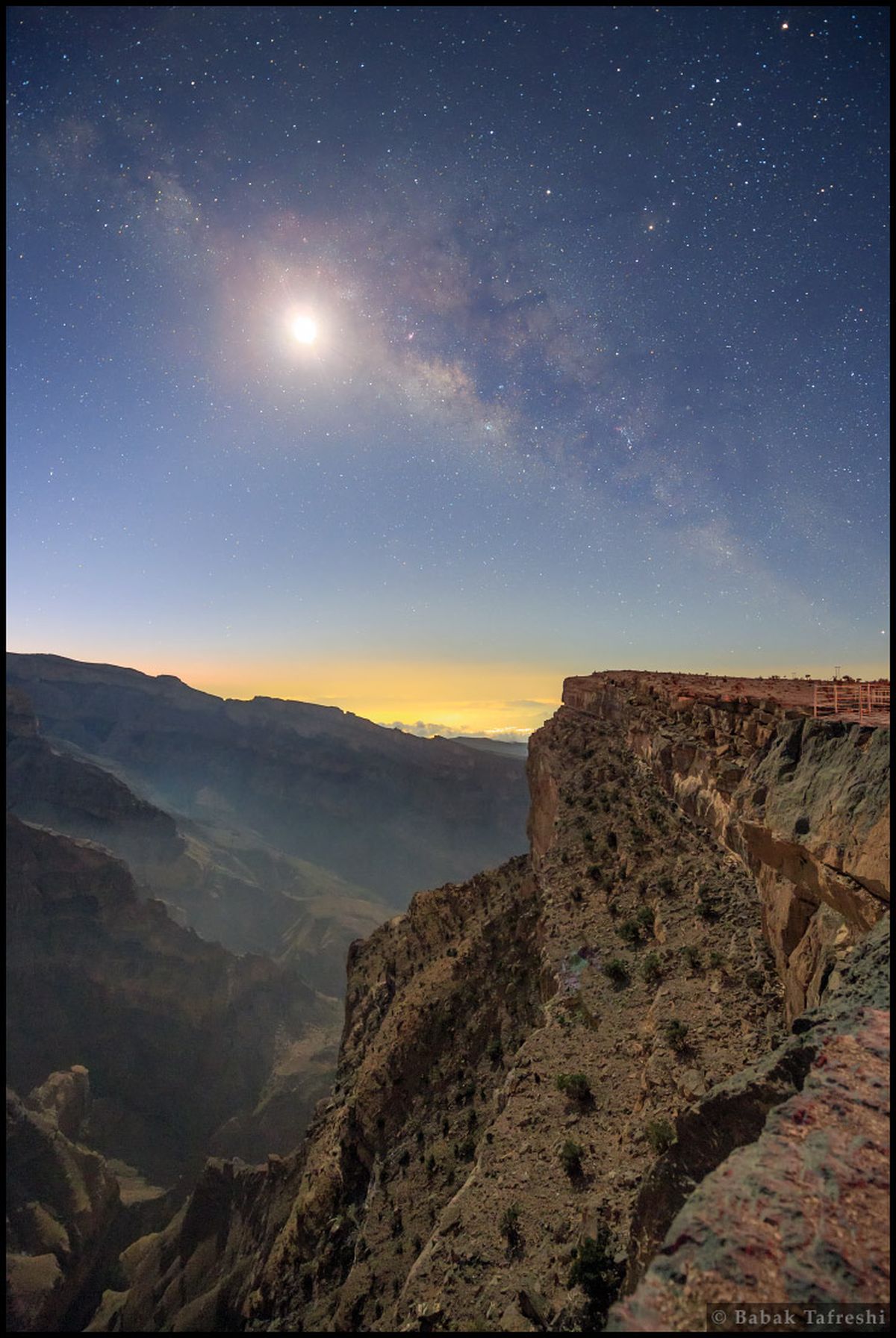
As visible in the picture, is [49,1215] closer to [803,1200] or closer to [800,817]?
[803,1200]

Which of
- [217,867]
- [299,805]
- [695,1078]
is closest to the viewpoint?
[695,1078]

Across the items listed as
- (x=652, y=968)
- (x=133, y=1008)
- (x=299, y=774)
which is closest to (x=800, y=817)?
(x=652, y=968)

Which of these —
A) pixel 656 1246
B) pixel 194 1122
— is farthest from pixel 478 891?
pixel 194 1122

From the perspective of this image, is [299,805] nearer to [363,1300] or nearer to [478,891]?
[478,891]

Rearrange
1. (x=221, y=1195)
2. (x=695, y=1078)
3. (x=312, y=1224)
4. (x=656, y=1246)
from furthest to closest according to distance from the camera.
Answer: (x=221, y=1195) → (x=312, y=1224) → (x=695, y=1078) → (x=656, y=1246)

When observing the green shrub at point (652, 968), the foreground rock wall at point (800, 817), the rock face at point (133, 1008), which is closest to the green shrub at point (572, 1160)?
the green shrub at point (652, 968)

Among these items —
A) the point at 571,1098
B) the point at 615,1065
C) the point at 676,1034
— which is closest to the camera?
the point at 676,1034
